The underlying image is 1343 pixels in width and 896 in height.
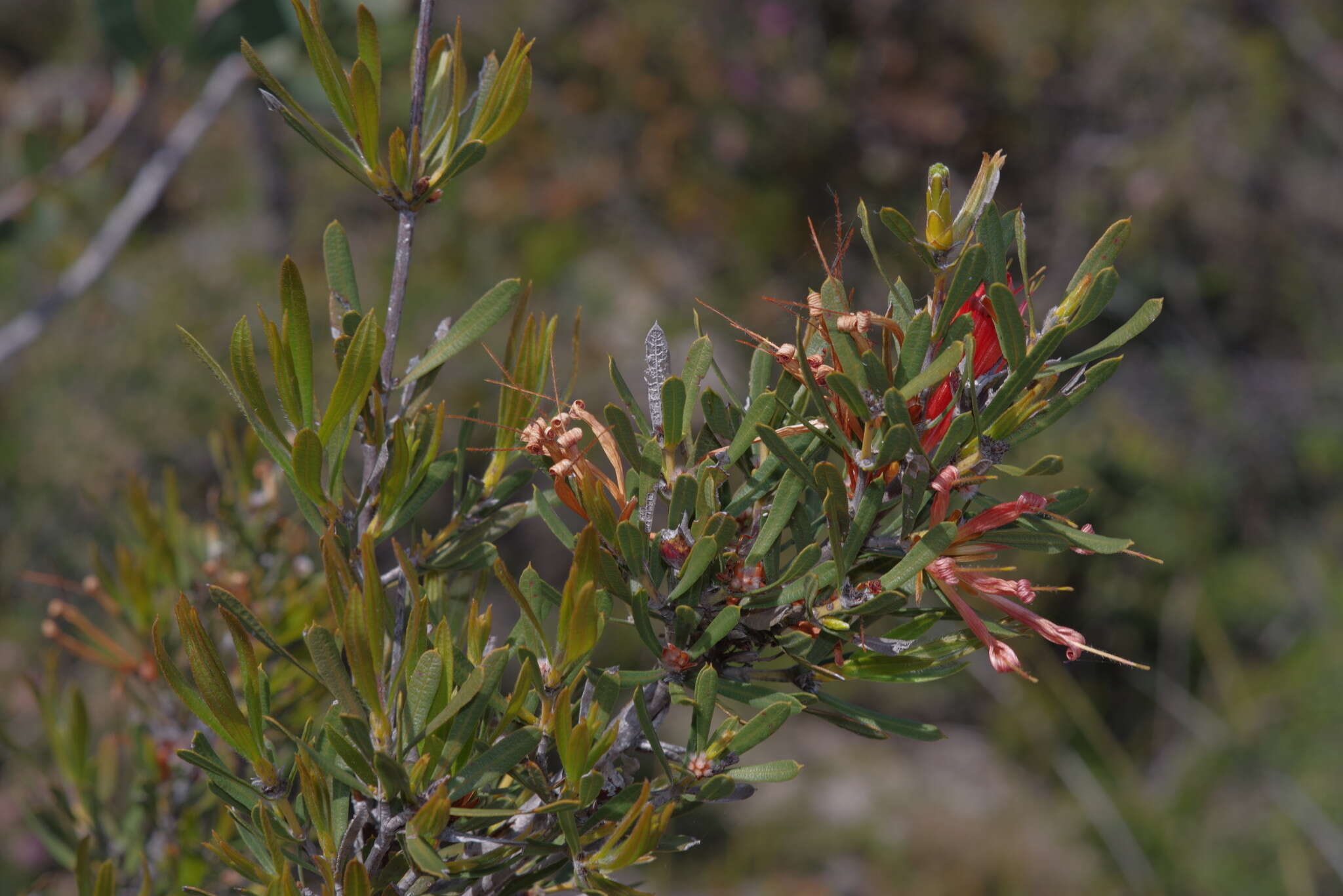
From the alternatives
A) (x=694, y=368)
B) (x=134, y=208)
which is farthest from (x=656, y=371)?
(x=134, y=208)

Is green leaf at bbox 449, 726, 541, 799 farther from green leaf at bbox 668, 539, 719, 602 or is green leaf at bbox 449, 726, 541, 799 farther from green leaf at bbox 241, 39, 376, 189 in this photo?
green leaf at bbox 241, 39, 376, 189

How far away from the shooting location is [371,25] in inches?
11.1

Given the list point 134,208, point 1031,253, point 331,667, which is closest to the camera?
point 331,667

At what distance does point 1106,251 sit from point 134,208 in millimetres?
1009

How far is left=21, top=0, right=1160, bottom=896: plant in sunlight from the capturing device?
0.83 ft

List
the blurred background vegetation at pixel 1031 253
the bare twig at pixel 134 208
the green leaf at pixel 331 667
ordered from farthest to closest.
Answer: the blurred background vegetation at pixel 1031 253 < the bare twig at pixel 134 208 < the green leaf at pixel 331 667

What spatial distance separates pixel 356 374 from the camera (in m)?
0.27

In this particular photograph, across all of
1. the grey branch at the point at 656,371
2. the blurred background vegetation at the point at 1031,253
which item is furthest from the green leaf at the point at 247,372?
the blurred background vegetation at the point at 1031,253

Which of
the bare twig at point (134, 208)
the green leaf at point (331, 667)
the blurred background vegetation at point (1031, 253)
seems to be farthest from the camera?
the blurred background vegetation at point (1031, 253)

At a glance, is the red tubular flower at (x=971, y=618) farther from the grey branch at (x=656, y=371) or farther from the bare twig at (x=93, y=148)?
the bare twig at (x=93, y=148)

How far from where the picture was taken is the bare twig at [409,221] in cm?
28

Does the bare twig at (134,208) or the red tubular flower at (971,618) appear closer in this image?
the red tubular flower at (971,618)

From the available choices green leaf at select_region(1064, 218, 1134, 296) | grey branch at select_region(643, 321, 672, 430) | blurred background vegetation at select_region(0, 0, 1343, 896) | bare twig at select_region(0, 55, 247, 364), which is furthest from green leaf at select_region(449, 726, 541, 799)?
blurred background vegetation at select_region(0, 0, 1343, 896)

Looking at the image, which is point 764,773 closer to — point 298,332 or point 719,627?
point 719,627
